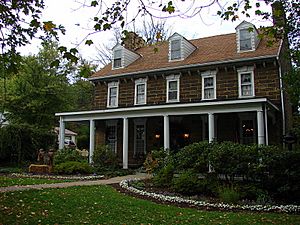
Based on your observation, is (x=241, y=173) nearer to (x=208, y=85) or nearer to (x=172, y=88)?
(x=208, y=85)

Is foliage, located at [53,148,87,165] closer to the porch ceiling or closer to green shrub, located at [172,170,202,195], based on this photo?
the porch ceiling

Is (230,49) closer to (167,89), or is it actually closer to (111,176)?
(167,89)

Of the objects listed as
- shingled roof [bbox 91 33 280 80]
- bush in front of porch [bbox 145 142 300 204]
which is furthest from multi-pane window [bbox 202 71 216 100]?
bush in front of porch [bbox 145 142 300 204]

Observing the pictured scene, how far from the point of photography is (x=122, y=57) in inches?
854

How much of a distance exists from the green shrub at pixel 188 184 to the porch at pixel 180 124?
3.77 metres

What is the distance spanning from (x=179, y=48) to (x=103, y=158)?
7840 millimetres

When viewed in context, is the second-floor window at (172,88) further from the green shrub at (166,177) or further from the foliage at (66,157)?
the green shrub at (166,177)

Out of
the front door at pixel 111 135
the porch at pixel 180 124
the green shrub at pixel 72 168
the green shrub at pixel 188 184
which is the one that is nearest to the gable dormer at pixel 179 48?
the porch at pixel 180 124

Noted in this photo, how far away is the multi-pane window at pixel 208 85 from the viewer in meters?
18.0

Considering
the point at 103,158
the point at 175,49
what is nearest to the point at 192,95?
the point at 175,49

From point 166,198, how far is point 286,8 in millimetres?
6483

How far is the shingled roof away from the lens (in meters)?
17.2

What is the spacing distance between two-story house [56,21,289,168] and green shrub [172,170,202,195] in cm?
333

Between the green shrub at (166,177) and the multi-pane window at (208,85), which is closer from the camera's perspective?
the green shrub at (166,177)
